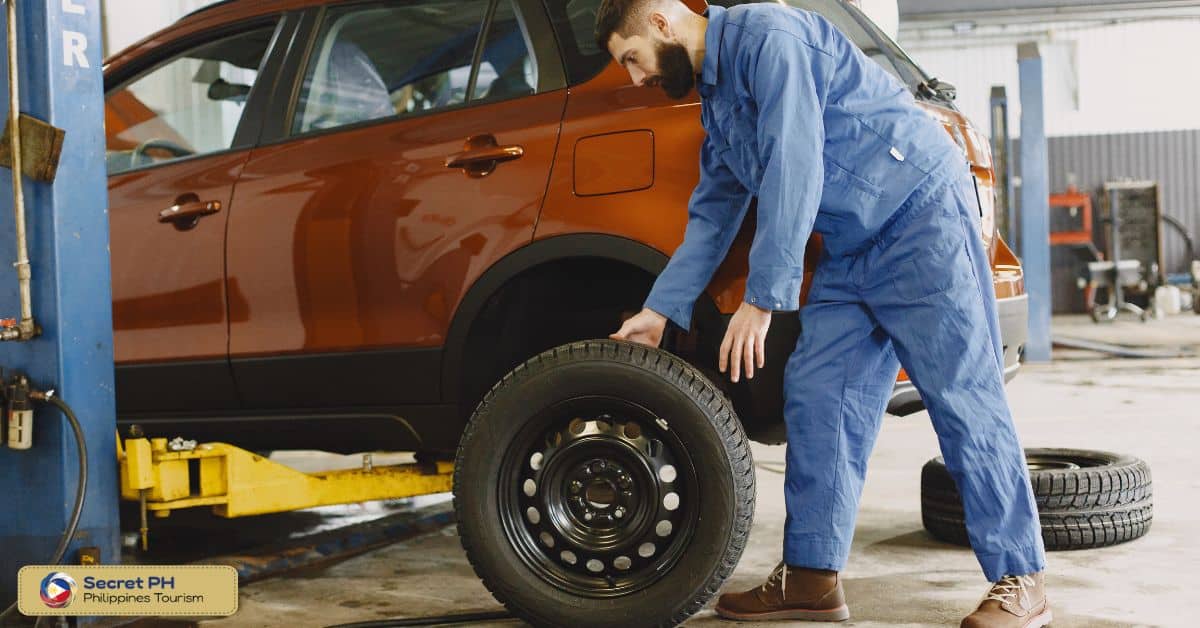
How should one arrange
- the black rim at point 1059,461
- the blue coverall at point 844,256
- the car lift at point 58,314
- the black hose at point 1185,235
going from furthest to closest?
the black hose at point 1185,235 < the black rim at point 1059,461 < the car lift at point 58,314 < the blue coverall at point 844,256

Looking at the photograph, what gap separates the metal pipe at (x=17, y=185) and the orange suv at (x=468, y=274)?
596 millimetres

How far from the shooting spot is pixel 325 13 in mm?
3074

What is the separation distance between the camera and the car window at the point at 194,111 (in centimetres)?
322

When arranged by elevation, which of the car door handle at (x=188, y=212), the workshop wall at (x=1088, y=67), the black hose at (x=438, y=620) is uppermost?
the workshop wall at (x=1088, y=67)

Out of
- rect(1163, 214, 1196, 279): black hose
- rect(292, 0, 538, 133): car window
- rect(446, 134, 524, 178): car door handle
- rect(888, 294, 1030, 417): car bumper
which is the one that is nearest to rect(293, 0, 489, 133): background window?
rect(292, 0, 538, 133): car window

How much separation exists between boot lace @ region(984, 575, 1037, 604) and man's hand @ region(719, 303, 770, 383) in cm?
66

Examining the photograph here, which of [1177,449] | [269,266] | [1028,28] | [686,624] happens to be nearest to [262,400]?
[269,266]

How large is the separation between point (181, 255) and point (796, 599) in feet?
6.04

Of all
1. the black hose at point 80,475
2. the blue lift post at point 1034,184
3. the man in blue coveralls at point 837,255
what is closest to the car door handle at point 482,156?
the man in blue coveralls at point 837,255

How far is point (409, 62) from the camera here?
3217 millimetres

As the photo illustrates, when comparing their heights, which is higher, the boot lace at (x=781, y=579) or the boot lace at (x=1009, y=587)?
the boot lace at (x=1009, y=587)

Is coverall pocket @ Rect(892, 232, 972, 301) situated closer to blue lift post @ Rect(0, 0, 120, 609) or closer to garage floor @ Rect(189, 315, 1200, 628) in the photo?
garage floor @ Rect(189, 315, 1200, 628)

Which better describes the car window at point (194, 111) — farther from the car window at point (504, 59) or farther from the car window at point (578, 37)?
the car window at point (578, 37)

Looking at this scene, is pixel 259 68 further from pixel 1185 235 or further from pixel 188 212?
pixel 1185 235
